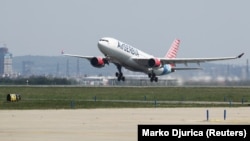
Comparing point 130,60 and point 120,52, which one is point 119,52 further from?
point 130,60

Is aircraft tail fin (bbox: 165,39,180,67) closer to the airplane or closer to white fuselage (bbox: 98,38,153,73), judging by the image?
the airplane

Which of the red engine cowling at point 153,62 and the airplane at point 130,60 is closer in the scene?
the airplane at point 130,60

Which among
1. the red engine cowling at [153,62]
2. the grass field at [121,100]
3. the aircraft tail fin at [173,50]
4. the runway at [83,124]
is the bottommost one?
the runway at [83,124]

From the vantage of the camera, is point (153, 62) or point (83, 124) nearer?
point (83, 124)

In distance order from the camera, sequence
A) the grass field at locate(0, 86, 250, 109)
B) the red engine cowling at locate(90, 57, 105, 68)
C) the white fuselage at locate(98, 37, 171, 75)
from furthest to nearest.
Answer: the red engine cowling at locate(90, 57, 105, 68) → the white fuselage at locate(98, 37, 171, 75) → the grass field at locate(0, 86, 250, 109)

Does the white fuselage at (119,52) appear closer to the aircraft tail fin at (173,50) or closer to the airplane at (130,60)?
the airplane at (130,60)

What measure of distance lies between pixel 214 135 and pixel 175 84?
9004cm

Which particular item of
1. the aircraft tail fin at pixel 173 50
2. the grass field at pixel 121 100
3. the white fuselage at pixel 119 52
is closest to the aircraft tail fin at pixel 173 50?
the aircraft tail fin at pixel 173 50

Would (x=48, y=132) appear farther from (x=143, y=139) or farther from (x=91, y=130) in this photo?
(x=143, y=139)

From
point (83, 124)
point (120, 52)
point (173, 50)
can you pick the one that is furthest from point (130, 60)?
point (83, 124)

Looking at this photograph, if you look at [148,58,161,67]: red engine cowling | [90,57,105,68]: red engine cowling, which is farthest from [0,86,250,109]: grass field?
[148,58,161,67]: red engine cowling

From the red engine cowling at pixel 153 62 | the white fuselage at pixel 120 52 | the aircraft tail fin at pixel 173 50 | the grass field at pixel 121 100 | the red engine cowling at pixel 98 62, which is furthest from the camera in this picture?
the aircraft tail fin at pixel 173 50

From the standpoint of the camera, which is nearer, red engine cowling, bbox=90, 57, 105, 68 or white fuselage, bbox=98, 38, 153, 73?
white fuselage, bbox=98, 38, 153, 73

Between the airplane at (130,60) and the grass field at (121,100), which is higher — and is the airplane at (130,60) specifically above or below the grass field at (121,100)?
above
